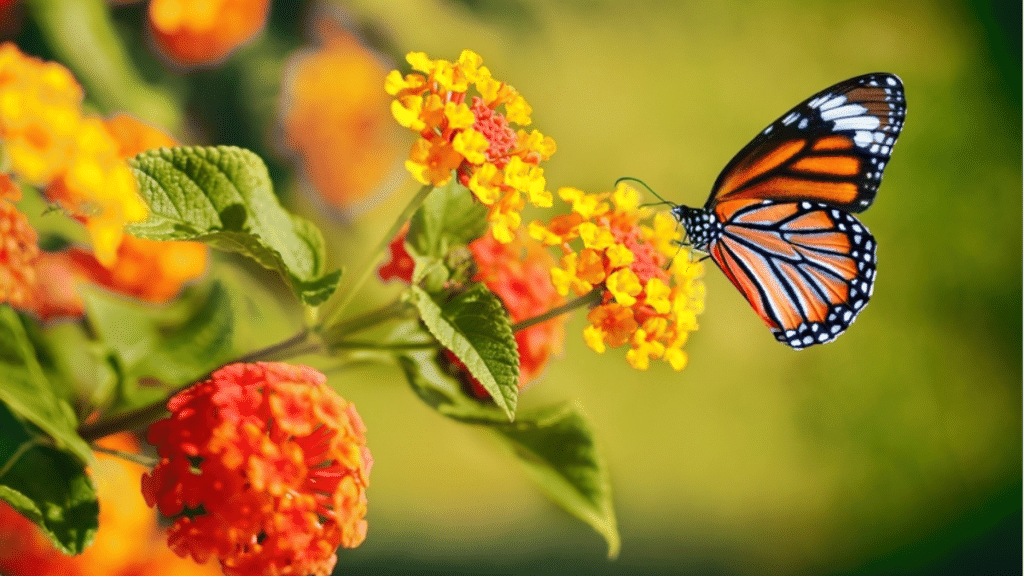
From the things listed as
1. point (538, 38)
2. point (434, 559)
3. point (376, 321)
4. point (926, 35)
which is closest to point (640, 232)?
point (376, 321)

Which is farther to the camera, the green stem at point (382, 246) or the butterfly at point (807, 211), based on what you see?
the butterfly at point (807, 211)

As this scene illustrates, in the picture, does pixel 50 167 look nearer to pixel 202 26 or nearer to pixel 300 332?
pixel 300 332

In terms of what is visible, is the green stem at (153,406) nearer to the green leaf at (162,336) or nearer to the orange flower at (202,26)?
the green leaf at (162,336)

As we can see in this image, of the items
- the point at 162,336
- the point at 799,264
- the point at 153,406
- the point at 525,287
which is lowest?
the point at 162,336

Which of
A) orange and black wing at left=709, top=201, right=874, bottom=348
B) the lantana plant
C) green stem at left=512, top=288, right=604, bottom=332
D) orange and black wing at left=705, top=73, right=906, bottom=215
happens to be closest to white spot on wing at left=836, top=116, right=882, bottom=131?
orange and black wing at left=705, top=73, right=906, bottom=215

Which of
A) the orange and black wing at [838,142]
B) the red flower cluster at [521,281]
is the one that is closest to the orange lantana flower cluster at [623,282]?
the red flower cluster at [521,281]

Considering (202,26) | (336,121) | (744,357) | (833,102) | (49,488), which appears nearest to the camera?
(49,488)

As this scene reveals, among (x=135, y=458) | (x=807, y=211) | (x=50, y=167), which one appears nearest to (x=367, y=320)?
(x=135, y=458)
